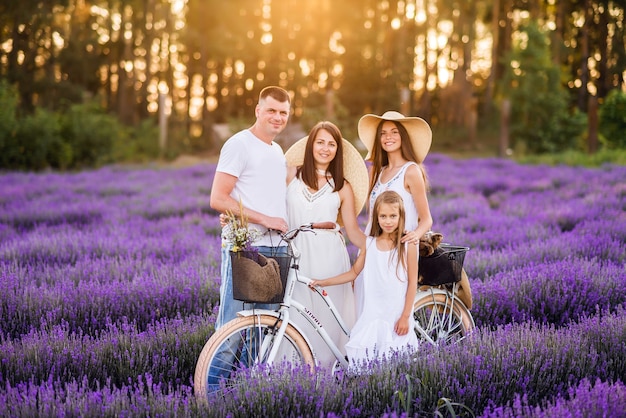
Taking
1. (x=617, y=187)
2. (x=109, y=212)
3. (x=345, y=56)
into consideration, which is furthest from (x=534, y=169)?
A: (x=345, y=56)

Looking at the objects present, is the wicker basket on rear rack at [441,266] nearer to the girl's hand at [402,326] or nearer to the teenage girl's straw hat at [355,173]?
the girl's hand at [402,326]

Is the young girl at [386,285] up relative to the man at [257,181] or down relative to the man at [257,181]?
down

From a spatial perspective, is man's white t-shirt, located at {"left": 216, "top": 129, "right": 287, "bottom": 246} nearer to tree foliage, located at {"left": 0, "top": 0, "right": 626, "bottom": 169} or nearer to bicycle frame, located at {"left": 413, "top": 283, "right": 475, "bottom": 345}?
bicycle frame, located at {"left": 413, "top": 283, "right": 475, "bottom": 345}

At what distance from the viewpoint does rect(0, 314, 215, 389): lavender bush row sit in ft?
11.8

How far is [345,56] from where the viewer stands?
35156 mm

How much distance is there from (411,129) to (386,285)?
3.77ft

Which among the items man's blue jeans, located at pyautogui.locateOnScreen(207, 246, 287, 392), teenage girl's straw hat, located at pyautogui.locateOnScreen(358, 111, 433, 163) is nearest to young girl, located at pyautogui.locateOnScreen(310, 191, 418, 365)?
man's blue jeans, located at pyautogui.locateOnScreen(207, 246, 287, 392)

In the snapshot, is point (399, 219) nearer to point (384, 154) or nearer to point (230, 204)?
point (384, 154)

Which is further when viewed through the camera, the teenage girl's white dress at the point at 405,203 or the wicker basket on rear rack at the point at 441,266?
the teenage girl's white dress at the point at 405,203

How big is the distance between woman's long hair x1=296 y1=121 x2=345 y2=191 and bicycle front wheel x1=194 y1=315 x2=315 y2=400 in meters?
1.03

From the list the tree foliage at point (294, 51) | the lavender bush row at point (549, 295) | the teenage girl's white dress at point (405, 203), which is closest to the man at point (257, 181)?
the teenage girl's white dress at point (405, 203)

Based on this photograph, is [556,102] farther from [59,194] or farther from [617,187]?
[59,194]

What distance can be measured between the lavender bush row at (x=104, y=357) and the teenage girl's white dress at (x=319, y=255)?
0.74 m

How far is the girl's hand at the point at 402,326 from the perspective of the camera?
373 centimetres
